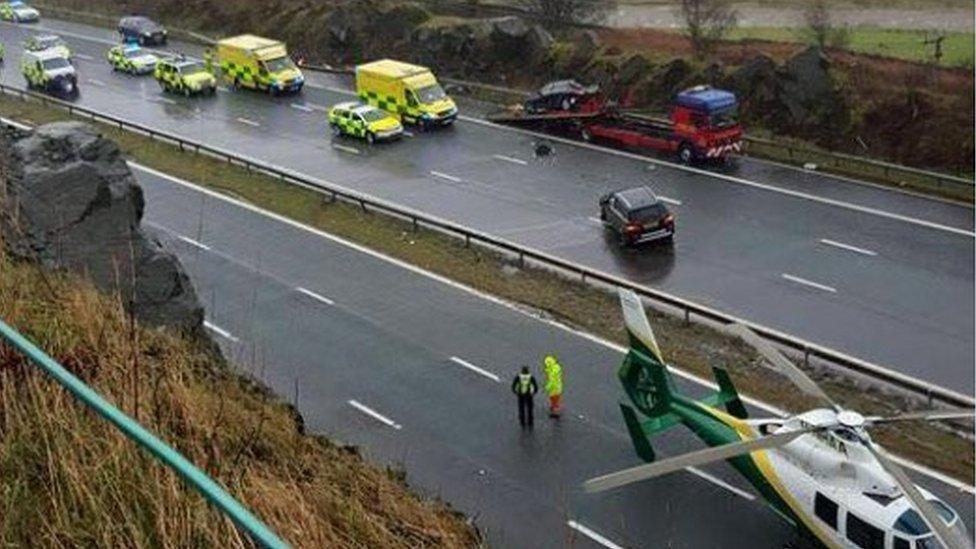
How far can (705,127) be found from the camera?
1469 inches

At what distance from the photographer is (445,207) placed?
34.8 metres

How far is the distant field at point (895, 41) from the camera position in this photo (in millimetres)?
45719

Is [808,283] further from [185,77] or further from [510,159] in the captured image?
[185,77]

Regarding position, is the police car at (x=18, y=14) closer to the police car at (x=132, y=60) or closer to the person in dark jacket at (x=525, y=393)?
the police car at (x=132, y=60)

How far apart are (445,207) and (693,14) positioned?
21.7 meters

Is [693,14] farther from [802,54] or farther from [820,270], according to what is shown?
[820,270]

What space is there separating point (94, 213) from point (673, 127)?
23496 millimetres

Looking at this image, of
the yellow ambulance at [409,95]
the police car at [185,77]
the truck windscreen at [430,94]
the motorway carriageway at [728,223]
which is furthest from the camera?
the police car at [185,77]

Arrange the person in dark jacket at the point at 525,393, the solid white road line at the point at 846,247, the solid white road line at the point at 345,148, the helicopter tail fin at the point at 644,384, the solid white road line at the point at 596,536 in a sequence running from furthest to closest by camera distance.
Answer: the solid white road line at the point at 345,148, the solid white road line at the point at 846,247, the person in dark jacket at the point at 525,393, the helicopter tail fin at the point at 644,384, the solid white road line at the point at 596,536

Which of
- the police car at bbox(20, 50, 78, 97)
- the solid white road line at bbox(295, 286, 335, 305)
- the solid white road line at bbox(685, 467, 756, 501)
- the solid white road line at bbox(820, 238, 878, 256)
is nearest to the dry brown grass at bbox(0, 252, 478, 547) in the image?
the solid white road line at bbox(685, 467, 756, 501)

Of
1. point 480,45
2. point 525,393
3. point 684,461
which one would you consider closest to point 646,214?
point 525,393

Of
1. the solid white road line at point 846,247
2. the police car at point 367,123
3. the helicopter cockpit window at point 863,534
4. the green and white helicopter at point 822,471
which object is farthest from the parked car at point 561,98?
the helicopter cockpit window at point 863,534

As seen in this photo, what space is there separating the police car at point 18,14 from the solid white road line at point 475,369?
58.4m

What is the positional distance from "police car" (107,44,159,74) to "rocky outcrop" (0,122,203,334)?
34.5m
